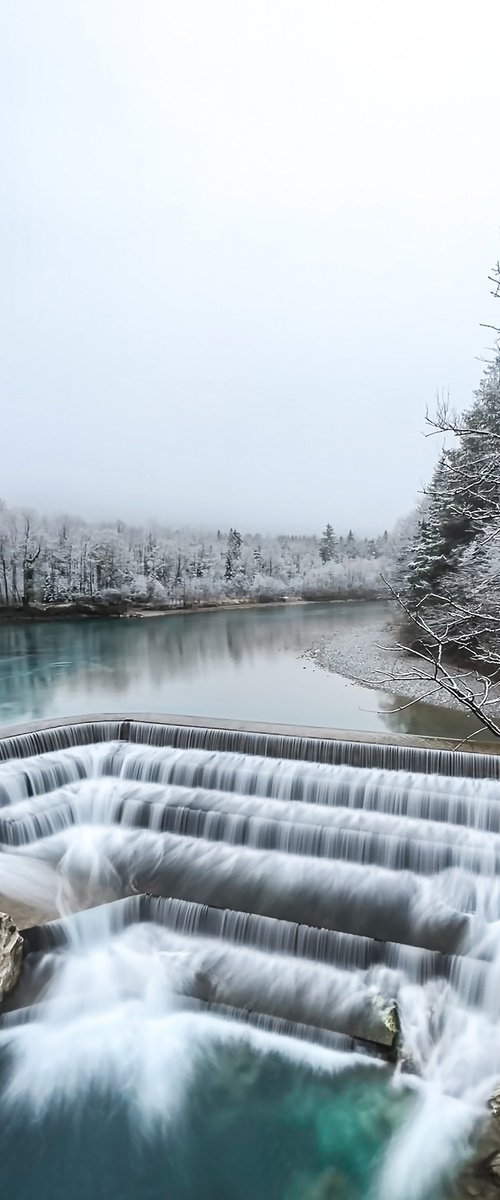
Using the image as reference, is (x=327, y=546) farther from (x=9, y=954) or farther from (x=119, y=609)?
(x=9, y=954)

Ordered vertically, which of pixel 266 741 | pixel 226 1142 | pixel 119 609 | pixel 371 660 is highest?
pixel 266 741

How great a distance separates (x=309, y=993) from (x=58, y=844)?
10.9ft

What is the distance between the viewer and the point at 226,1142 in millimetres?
4410

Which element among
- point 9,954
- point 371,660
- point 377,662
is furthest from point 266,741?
point 371,660

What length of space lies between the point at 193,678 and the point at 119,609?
68.2ft

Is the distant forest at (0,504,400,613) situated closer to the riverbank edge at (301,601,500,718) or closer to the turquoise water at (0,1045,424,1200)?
the riverbank edge at (301,601,500,718)

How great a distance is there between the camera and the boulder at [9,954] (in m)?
5.34

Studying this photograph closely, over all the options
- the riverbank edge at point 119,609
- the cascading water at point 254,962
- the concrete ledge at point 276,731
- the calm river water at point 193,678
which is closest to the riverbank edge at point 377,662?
the calm river water at point 193,678

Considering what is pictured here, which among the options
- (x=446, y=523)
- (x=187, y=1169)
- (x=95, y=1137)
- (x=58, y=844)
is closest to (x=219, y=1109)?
(x=187, y=1169)

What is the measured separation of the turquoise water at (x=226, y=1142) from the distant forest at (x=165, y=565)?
2985 centimetres

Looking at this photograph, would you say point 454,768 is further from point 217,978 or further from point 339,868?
point 217,978

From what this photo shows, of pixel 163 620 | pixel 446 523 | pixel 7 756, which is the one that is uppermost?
pixel 446 523

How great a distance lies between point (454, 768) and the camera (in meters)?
7.23

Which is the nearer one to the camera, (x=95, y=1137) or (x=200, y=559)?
(x=95, y=1137)
